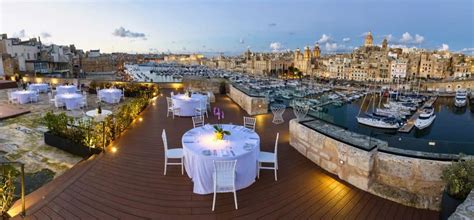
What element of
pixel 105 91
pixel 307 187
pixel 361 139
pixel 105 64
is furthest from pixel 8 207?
pixel 105 64

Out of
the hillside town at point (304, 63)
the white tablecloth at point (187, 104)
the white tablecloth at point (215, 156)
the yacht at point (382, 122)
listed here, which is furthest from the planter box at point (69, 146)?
the yacht at point (382, 122)

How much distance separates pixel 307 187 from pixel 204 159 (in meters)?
1.97

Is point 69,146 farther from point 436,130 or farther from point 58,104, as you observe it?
point 436,130

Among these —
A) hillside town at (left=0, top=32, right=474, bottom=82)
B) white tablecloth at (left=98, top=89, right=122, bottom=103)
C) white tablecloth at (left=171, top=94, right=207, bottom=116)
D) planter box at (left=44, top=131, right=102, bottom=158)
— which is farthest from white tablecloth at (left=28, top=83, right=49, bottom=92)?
white tablecloth at (left=171, top=94, right=207, bottom=116)

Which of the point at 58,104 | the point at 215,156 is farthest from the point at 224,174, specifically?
the point at 58,104

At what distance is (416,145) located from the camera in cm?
446

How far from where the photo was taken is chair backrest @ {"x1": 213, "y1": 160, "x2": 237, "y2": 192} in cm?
413

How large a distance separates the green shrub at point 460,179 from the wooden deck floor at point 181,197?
0.67 m

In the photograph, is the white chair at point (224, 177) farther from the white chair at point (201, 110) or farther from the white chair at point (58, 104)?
the white chair at point (58, 104)

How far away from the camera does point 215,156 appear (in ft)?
14.7

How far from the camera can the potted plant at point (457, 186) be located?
3.35 metres

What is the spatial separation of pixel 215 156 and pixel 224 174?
406mm

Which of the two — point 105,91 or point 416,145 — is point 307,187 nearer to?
point 416,145

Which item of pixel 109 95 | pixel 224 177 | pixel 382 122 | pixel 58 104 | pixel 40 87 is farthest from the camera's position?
pixel 382 122
